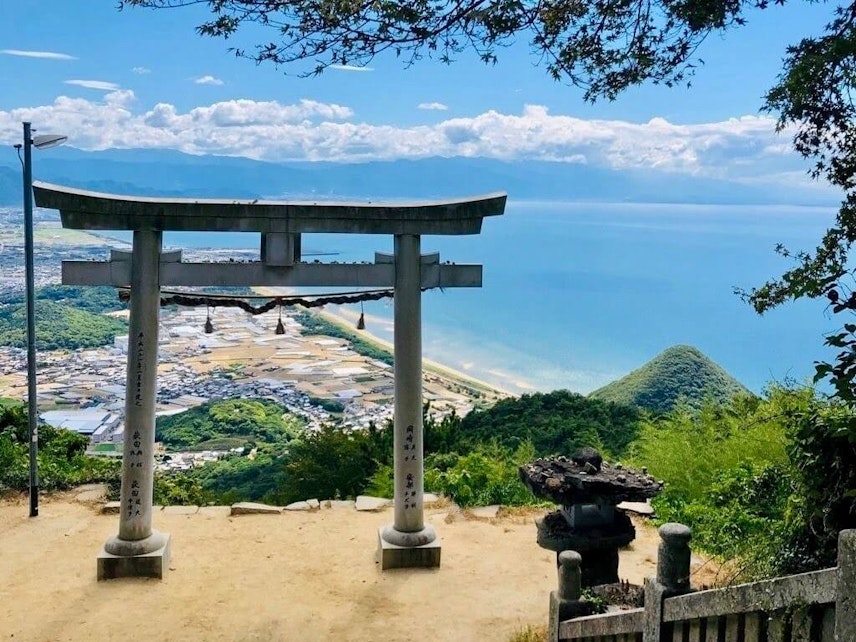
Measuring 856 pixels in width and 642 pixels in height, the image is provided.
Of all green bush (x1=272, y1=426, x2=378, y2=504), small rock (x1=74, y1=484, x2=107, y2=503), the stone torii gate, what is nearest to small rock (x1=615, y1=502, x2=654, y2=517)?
the stone torii gate

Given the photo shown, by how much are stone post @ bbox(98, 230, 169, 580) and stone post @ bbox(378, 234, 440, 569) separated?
225 cm

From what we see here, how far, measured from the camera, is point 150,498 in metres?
7.19

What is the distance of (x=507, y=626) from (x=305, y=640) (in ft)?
5.41

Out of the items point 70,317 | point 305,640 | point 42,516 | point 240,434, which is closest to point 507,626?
point 305,640

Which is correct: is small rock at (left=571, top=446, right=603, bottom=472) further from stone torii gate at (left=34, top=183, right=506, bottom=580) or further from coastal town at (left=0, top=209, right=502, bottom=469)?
coastal town at (left=0, top=209, right=502, bottom=469)

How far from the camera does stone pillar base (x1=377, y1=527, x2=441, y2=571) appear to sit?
7.30 metres

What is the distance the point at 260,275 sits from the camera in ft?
23.4

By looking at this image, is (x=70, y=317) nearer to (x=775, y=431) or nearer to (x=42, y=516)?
(x=42, y=516)

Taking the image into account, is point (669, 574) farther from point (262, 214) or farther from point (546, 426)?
point (546, 426)

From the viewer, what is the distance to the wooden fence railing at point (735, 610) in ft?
7.86

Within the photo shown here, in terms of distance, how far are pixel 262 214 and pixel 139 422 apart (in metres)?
2.24

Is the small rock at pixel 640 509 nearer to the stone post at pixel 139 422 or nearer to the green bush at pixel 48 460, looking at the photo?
the stone post at pixel 139 422

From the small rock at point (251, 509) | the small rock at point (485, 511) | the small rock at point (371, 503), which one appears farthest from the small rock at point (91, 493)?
the small rock at point (485, 511)

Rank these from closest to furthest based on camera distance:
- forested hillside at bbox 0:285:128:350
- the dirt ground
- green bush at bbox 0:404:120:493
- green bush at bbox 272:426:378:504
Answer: the dirt ground
green bush at bbox 0:404:120:493
green bush at bbox 272:426:378:504
forested hillside at bbox 0:285:128:350
